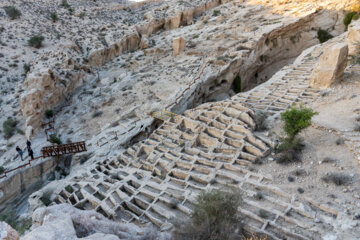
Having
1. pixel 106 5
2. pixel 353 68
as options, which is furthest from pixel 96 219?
pixel 106 5

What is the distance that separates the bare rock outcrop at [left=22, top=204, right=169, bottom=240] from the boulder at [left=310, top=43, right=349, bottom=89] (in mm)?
11049

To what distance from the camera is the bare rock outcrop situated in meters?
4.92

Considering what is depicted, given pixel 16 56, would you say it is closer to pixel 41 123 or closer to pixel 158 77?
pixel 41 123

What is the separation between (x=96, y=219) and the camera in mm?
6086

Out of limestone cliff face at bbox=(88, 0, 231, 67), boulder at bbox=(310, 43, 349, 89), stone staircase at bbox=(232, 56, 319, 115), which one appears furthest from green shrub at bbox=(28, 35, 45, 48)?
boulder at bbox=(310, 43, 349, 89)

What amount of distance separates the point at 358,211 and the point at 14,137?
17.6 m

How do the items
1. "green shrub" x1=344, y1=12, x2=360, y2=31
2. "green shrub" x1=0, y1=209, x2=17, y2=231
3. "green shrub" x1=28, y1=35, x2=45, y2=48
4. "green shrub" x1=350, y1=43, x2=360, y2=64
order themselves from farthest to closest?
"green shrub" x1=28, y1=35, x2=45, y2=48, "green shrub" x1=344, y1=12, x2=360, y2=31, "green shrub" x1=350, y1=43, x2=360, y2=64, "green shrub" x1=0, y1=209, x2=17, y2=231

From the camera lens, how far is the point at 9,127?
55.4 ft

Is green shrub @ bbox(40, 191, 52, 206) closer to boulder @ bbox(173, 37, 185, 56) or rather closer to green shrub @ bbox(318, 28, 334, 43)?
boulder @ bbox(173, 37, 185, 56)

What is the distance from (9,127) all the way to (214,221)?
1603 centimetres

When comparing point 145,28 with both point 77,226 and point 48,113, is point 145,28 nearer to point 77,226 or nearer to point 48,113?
point 48,113

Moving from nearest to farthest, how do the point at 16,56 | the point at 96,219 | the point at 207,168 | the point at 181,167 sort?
the point at 96,219 → the point at 207,168 → the point at 181,167 → the point at 16,56

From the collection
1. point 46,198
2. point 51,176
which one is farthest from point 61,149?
point 46,198

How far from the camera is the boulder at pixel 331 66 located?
40.4ft
